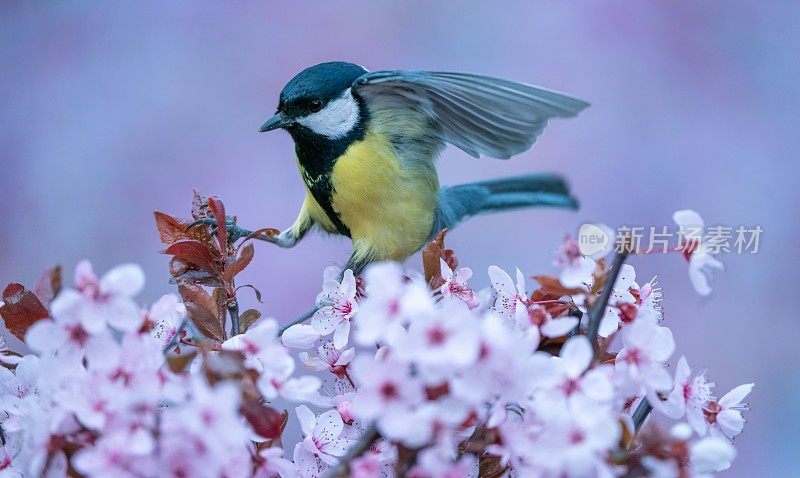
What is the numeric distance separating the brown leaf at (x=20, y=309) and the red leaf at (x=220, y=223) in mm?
134

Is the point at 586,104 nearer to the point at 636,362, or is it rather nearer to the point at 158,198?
the point at 636,362

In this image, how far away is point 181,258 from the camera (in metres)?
0.68

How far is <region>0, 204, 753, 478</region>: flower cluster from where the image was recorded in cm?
41

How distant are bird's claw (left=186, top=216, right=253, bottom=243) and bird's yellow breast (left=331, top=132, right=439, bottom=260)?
17cm

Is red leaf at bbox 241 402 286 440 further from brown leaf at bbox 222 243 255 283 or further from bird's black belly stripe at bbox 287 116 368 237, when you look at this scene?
bird's black belly stripe at bbox 287 116 368 237

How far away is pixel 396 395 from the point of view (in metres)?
0.41

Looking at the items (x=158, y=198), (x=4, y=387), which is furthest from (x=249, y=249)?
(x=158, y=198)

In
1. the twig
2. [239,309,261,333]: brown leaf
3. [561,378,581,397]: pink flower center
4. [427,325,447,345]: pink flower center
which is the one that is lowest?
[239,309,261,333]: brown leaf

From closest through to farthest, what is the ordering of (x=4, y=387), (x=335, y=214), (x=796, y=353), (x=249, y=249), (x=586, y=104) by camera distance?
(x=4, y=387)
(x=249, y=249)
(x=586, y=104)
(x=335, y=214)
(x=796, y=353)

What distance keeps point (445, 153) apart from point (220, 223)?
1468mm

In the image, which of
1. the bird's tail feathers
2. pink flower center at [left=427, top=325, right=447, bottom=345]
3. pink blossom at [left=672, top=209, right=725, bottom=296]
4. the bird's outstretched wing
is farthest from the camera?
the bird's tail feathers

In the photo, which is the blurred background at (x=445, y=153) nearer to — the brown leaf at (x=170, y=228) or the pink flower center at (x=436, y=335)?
the brown leaf at (x=170, y=228)

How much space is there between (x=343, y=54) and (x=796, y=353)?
1250 mm

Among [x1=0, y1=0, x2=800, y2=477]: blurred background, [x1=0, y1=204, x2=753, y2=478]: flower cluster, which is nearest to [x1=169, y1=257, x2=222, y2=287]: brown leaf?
[x1=0, y1=204, x2=753, y2=478]: flower cluster
